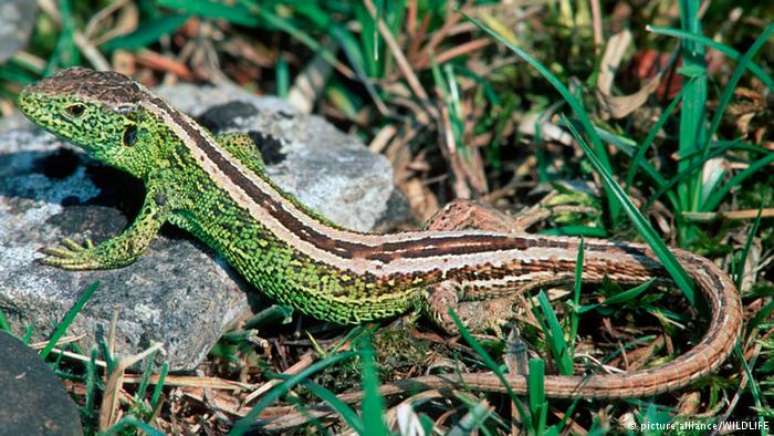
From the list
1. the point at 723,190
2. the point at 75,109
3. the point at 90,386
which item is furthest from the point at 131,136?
the point at 723,190

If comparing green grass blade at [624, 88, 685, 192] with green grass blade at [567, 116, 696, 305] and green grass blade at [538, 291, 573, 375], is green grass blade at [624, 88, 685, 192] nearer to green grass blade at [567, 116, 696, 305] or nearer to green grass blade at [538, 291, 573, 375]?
green grass blade at [567, 116, 696, 305]

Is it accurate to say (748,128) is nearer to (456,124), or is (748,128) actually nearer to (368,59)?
(456,124)

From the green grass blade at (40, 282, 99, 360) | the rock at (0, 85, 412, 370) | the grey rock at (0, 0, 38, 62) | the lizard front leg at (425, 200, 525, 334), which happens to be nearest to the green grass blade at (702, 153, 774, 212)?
the lizard front leg at (425, 200, 525, 334)

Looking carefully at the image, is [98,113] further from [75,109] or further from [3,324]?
[3,324]

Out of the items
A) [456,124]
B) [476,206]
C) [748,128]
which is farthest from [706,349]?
[456,124]

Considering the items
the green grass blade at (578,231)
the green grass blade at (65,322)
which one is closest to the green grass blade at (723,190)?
the green grass blade at (578,231)

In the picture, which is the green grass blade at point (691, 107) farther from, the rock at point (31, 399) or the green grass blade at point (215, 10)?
the rock at point (31, 399)
